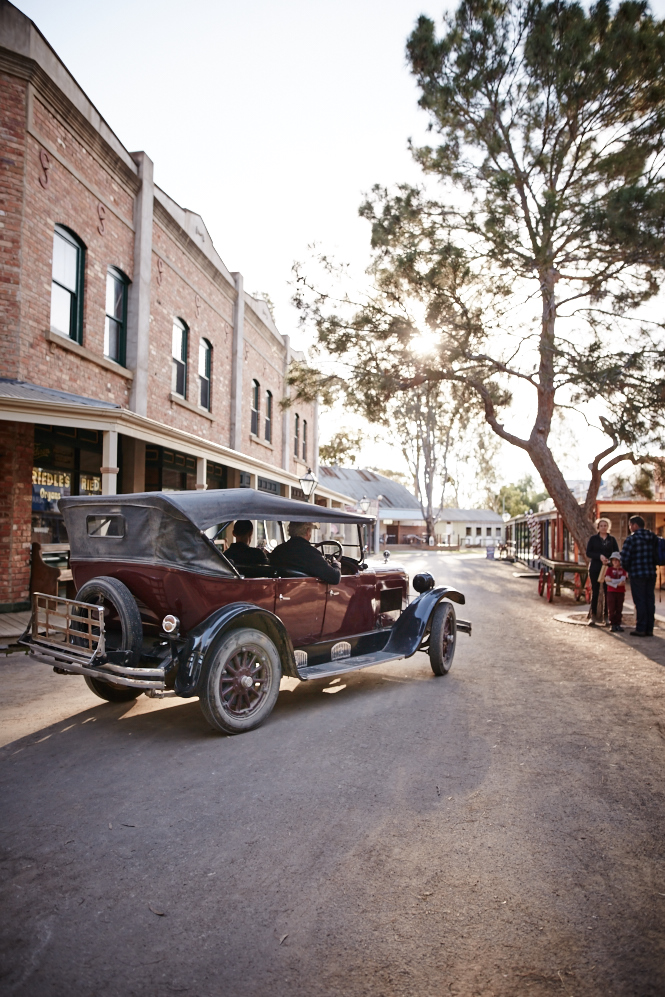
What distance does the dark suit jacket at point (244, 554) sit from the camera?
225 inches

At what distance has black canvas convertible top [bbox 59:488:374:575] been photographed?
15.3 ft

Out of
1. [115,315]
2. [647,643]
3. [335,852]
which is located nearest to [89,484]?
[115,315]

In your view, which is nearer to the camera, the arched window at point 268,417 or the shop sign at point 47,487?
the shop sign at point 47,487

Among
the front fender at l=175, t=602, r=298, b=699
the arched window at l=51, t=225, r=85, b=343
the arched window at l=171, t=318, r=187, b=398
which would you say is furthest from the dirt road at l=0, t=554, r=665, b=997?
the arched window at l=171, t=318, r=187, b=398

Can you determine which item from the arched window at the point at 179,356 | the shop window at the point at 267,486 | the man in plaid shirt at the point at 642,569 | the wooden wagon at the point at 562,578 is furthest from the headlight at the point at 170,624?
the shop window at the point at 267,486

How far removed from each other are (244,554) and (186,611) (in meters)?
1.27

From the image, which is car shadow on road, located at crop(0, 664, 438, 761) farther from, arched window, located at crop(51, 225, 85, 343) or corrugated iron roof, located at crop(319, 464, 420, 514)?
corrugated iron roof, located at crop(319, 464, 420, 514)

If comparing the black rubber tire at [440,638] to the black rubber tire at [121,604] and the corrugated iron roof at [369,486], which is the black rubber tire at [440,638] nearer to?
the black rubber tire at [121,604]

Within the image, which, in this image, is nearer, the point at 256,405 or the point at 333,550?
the point at 333,550

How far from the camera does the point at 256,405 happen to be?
2078 cm

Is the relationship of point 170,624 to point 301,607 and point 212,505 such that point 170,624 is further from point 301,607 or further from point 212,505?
point 301,607

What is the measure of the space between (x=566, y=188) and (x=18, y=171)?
9247 millimetres

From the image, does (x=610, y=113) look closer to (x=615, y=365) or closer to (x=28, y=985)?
(x=615, y=365)

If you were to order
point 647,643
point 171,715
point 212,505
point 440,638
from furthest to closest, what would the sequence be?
point 647,643 → point 440,638 → point 171,715 → point 212,505
